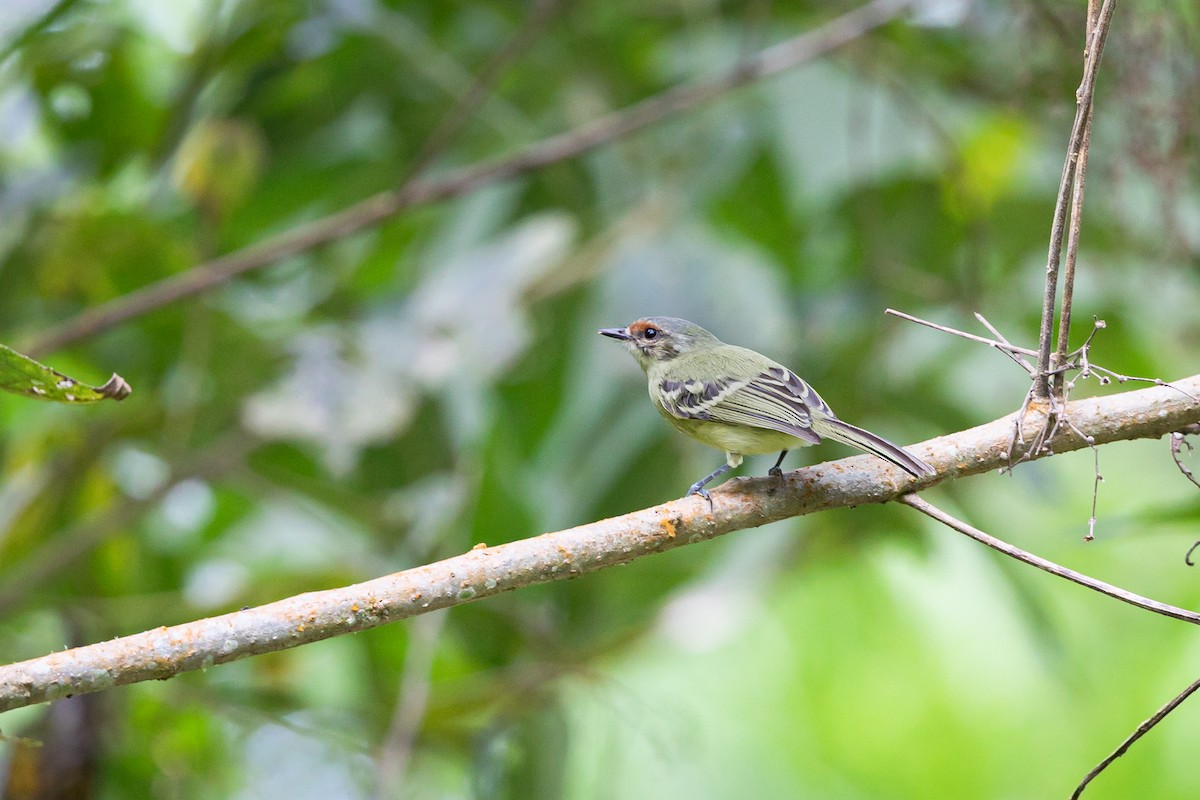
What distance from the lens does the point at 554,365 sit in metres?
3.93

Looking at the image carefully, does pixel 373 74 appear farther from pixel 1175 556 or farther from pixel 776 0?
pixel 1175 556

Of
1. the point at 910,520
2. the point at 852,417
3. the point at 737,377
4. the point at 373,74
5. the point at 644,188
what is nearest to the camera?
the point at 737,377

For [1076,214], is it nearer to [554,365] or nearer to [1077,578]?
[1077,578]

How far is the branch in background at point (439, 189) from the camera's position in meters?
3.26

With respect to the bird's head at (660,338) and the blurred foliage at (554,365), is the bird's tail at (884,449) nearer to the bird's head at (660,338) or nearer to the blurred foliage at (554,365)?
the bird's head at (660,338)

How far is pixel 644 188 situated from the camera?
15.1ft

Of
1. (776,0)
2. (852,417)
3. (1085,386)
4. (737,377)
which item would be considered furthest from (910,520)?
(776,0)

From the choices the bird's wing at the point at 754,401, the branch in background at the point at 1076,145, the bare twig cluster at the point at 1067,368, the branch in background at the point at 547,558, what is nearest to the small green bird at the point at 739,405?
the bird's wing at the point at 754,401

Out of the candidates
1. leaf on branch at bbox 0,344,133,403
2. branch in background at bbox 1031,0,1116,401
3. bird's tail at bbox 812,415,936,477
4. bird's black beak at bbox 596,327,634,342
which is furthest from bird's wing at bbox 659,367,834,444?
leaf on branch at bbox 0,344,133,403

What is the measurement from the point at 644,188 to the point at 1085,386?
184cm

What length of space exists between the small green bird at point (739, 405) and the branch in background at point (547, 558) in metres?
0.10

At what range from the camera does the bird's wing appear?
7.36 ft

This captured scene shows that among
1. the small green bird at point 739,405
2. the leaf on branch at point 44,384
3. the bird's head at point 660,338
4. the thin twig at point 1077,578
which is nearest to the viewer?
the thin twig at point 1077,578

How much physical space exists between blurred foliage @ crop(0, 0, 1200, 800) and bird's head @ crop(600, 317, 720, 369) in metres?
0.50
